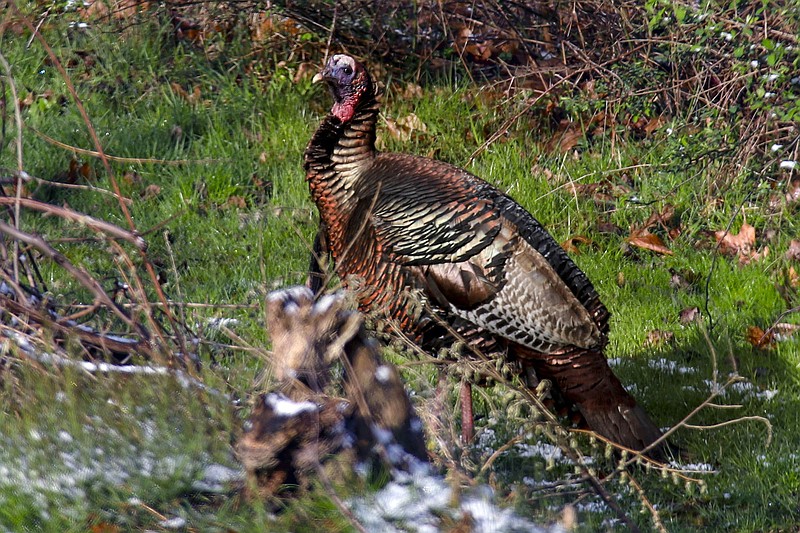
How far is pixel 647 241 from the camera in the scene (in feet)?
18.2

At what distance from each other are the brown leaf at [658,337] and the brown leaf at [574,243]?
85 cm

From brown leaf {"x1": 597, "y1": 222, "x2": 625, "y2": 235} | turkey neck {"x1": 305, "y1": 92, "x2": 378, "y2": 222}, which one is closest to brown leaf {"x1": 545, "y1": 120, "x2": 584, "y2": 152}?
brown leaf {"x1": 597, "y1": 222, "x2": 625, "y2": 235}

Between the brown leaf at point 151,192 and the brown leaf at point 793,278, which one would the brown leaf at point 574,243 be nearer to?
the brown leaf at point 793,278

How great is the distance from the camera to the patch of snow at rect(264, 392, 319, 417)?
2562 mm

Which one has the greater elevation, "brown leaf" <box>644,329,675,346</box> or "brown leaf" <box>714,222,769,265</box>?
"brown leaf" <box>714,222,769,265</box>

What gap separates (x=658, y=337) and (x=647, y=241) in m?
0.96

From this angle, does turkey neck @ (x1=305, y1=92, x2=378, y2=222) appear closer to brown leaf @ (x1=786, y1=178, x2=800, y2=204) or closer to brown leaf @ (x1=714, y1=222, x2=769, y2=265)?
brown leaf @ (x1=714, y1=222, x2=769, y2=265)

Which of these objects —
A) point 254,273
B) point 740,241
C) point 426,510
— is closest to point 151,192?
point 254,273

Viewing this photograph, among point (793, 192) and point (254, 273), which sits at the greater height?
point (793, 192)

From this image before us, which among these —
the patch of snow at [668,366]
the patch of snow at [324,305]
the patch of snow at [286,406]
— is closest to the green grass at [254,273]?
the patch of snow at [668,366]

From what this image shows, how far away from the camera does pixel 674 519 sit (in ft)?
11.0

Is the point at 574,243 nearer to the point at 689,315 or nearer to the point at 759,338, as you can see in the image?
the point at 689,315

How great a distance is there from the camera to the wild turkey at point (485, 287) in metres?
3.66

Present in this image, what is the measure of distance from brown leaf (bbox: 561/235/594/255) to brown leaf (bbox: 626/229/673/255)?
0.72ft
